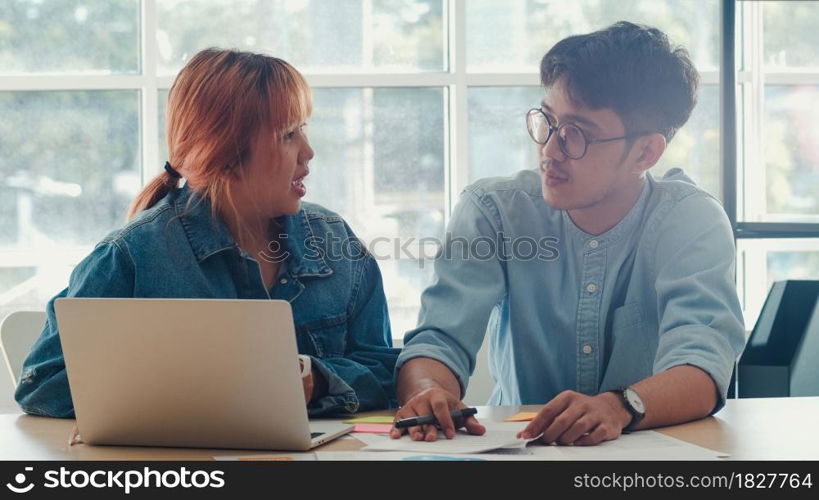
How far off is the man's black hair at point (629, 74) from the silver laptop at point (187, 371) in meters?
0.89

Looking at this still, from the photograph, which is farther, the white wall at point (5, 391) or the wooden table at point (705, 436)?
the white wall at point (5, 391)

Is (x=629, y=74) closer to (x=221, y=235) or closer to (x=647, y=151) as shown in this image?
(x=647, y=151)

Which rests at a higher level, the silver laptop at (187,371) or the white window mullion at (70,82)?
the white window mullion at (70,82)

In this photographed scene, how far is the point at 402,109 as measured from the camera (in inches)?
141

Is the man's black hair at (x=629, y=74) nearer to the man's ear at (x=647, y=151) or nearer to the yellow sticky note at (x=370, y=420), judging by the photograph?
the man's ear at (x=647, y=151)

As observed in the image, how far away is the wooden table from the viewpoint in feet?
3.95

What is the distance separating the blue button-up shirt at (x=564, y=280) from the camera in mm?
1677

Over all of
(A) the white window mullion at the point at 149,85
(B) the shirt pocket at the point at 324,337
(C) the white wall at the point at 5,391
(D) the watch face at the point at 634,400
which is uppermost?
(A) the white window mullion at the point at 149,85

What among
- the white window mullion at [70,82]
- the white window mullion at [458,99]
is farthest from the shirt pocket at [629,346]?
the white window mullion at [70,82]

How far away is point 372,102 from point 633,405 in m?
2.39

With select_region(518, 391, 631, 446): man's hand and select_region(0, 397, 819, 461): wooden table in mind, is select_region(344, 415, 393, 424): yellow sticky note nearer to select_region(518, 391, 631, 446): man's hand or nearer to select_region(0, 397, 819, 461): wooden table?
select_region(0, 397, 819, 461): wooden table

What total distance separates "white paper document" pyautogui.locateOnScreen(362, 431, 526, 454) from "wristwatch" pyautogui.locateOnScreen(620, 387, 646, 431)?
169mm

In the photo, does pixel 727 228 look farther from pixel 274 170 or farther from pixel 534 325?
pixel 274 170

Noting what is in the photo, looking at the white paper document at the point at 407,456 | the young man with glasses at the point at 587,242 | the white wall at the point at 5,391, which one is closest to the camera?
the white paper document at the point at 407,456
